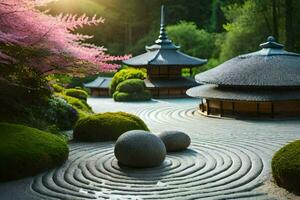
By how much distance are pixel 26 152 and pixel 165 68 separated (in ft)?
91.1

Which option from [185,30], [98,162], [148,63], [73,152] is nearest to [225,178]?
[98,162]


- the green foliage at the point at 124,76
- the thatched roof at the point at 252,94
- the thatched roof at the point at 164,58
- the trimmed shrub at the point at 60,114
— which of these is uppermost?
the thatched roof at the point at 164,58

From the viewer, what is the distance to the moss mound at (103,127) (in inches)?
570

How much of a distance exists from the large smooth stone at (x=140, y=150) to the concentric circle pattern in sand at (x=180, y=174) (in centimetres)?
19

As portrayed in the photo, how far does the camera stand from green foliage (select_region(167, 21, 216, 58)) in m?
48.8

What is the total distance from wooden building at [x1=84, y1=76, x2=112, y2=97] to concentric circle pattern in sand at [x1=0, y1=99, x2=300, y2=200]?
83.7 ft

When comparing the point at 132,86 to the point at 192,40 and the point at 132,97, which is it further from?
the point at 192,40

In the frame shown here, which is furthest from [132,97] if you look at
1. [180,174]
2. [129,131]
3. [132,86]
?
[180,174]

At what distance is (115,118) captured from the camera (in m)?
14.9

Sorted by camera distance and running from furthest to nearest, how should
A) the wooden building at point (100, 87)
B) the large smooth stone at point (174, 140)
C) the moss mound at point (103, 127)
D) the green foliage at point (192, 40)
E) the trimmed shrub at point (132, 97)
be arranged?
the green foliage at point (192, 40), the wooden building at point (100, 87), the trimmed shrub at point (132, 97), the moss mound at point (103, 127), the large smooth stone at point (174, 140)

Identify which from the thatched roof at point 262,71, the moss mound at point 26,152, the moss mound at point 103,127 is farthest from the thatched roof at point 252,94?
the moss mound at point 26,152

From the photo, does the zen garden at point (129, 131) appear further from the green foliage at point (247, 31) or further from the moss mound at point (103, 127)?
the green foliage at point (247, 31)

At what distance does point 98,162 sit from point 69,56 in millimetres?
3141

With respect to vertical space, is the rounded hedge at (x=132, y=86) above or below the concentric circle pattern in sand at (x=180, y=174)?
above
